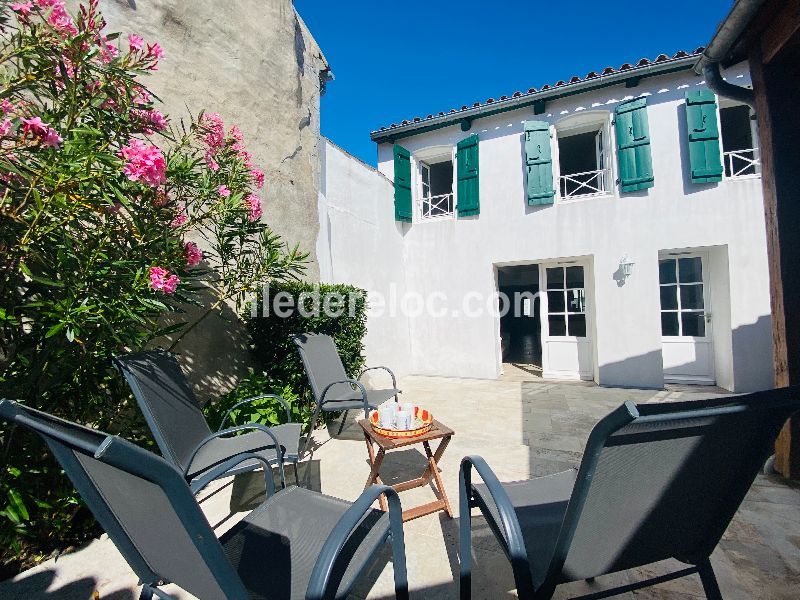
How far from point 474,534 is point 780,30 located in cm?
374

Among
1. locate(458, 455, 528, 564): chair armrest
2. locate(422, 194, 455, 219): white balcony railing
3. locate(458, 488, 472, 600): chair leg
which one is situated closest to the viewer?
locate(458, 455, 528, 564): chair armrest

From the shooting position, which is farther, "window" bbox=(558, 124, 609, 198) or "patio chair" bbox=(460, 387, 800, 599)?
"window" bbox=(558, 124, 609, 198)

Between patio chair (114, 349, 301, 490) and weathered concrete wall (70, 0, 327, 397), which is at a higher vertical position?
weathered concrete wall (70, 0, 327, 397)

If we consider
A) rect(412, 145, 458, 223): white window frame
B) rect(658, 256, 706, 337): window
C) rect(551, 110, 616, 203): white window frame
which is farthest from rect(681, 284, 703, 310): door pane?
rect(412, 145, 458, 223): white window frame

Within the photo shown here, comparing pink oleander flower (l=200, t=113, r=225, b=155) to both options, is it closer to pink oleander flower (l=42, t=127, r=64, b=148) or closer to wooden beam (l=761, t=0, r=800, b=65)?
pink oleander flower (l=42, t=127, r=64, b=148)

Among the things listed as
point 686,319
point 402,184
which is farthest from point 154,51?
point 686,319

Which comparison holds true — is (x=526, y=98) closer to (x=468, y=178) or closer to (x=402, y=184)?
(x=468, y=178)

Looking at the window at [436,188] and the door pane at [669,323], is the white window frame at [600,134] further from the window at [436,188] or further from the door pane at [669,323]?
the door pane at [669,323]

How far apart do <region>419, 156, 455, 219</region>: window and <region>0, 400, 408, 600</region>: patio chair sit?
6548mm

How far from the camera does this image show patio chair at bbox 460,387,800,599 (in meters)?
0.99

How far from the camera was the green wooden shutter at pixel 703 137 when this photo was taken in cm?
532

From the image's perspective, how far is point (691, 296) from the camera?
6008mm

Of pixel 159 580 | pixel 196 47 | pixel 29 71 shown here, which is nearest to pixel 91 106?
pixel 29 71

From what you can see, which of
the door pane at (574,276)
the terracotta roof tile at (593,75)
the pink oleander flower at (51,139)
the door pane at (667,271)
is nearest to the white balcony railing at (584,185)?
the door pane at (574,276)
